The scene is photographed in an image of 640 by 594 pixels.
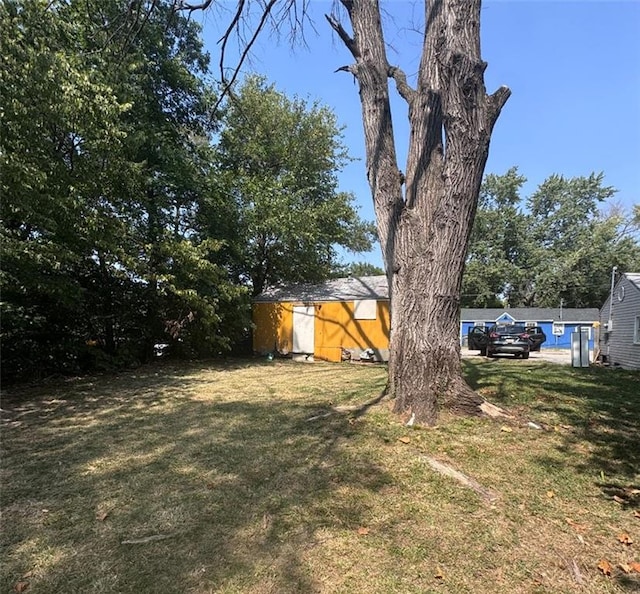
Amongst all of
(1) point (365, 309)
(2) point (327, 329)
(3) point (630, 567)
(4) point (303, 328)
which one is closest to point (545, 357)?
(1) point (365, 309)

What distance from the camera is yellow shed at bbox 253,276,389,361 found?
1281 centimetres

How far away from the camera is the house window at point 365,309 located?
1281cm

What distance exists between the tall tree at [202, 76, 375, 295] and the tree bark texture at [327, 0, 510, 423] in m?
8.70

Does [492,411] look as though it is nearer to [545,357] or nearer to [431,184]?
[431,184]

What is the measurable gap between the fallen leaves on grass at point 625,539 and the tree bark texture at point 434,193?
190cm

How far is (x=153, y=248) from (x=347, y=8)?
725 cm

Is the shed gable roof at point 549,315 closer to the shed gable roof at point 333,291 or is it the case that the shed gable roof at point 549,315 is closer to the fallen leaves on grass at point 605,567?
the shed gable roof at point 333,291

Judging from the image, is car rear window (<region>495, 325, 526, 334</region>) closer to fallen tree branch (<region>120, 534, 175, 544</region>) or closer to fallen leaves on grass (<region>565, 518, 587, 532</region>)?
fallen leaves on grass (<region>565, 518, 587, 532</region>)

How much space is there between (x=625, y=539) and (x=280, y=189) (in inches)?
551

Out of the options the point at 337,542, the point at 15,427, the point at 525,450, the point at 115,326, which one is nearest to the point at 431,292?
the point at 525,450

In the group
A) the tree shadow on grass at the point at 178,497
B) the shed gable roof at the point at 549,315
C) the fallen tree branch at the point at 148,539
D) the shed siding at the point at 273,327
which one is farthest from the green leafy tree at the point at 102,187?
the shed gable roof at the point at 549,315

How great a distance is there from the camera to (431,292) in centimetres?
446

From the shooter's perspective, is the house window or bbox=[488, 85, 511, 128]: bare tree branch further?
the house window

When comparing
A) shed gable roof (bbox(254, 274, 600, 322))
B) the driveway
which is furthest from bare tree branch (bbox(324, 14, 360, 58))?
the driveway
